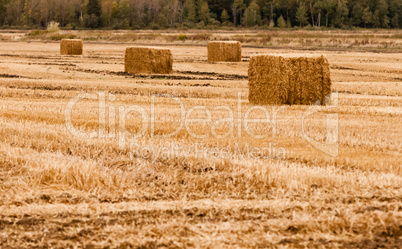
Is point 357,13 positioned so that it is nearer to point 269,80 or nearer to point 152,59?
point 152,59

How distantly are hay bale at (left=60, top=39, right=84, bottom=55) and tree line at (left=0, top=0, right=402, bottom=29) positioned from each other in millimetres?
73068

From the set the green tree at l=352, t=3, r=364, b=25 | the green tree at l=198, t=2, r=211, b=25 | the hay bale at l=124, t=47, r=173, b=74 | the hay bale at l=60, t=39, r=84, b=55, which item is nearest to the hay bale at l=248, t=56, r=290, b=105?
the hay bale at l=124, t=47, r=173, b=74

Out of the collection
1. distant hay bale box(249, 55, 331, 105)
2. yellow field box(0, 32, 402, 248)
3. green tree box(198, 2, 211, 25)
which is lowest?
yellow field box(0, 32, 402, 248)

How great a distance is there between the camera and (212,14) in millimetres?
131250

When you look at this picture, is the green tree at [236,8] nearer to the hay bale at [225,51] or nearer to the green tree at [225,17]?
the green tree at [225,17]

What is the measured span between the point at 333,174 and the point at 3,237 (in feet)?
13.0

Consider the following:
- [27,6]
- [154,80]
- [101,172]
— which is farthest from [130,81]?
[27,6]

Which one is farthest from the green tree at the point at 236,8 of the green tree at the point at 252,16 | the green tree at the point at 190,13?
the green tree at the point at 190,13

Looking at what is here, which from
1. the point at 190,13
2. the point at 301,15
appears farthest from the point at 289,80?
the point at 190,13

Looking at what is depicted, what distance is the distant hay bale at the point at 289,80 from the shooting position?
14.7 metres

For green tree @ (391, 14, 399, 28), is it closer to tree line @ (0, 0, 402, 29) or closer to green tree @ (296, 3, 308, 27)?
tree line @ (0, 0, 402, 29)

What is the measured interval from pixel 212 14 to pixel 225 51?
Result: 100946 mm

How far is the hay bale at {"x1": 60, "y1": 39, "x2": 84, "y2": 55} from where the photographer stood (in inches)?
1543

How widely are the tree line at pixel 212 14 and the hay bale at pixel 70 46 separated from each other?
7307 centimetres
